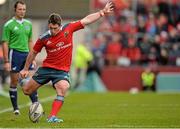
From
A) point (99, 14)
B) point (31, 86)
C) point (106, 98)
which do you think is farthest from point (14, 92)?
point (106, 98)

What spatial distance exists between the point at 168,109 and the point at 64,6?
665 centimetres

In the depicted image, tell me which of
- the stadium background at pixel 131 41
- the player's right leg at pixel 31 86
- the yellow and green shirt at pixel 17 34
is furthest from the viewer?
the stadium background at pixel 131 41

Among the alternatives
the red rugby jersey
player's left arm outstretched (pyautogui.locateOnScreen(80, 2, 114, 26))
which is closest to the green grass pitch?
the red rugby jersey

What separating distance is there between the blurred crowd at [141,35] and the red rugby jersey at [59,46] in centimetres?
1618

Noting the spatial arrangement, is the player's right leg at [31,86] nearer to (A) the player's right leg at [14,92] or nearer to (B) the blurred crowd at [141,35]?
(A) the player's right leg at [14,92]

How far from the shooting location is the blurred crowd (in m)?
29.5

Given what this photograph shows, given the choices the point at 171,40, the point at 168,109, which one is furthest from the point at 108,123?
the point at 171,40

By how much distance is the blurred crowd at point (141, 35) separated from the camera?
29484mm

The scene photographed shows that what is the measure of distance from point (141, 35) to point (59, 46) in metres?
16.9

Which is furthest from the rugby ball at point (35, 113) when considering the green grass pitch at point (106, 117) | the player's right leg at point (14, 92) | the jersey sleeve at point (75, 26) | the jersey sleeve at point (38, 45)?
the player's right leg at point (14, 92)

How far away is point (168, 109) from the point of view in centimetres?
1752

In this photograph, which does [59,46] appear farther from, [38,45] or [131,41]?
[131,41]

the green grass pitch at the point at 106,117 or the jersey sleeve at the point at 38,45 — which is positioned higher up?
the jersey sleeve at the point at 38,45

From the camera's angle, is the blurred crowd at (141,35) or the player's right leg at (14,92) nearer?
the player's right leg at (14,92)
